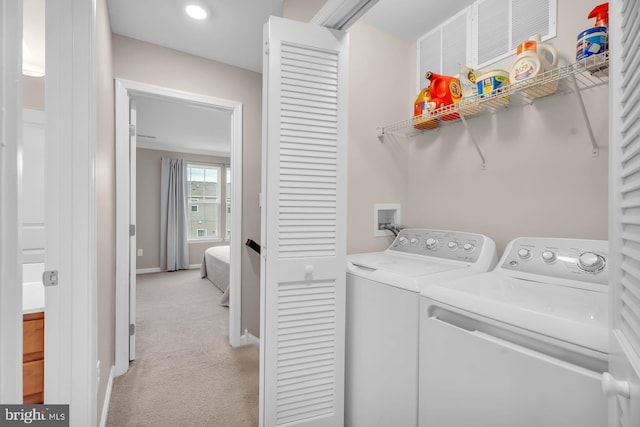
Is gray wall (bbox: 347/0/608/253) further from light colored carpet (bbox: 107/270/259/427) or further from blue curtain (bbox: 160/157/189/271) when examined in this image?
blue curtain (bbox: 160/157/189/271)

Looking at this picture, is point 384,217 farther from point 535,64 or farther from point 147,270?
point 147,270

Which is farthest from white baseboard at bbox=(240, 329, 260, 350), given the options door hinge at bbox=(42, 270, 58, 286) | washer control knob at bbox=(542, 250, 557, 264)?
washer control knob at bbox=(542, 250, 557, 264)

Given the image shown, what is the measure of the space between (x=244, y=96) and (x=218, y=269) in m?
2.79

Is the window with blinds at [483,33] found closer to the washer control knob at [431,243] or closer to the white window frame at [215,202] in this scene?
the washer control knob at [431,243]

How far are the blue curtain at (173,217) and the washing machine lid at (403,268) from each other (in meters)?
5.02

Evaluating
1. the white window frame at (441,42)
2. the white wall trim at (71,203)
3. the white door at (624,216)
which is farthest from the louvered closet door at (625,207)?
the white wall trim at (71,203)

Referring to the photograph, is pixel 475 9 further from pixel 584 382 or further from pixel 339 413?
pixel 339 413

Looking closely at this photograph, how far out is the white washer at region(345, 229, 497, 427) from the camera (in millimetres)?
1184

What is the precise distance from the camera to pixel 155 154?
5816mm

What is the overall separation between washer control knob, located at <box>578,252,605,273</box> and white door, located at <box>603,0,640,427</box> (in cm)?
61

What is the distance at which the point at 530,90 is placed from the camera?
4.47ft

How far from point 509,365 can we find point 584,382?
168mm

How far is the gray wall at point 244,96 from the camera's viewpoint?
2.34m

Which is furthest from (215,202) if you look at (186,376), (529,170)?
(529,170)
